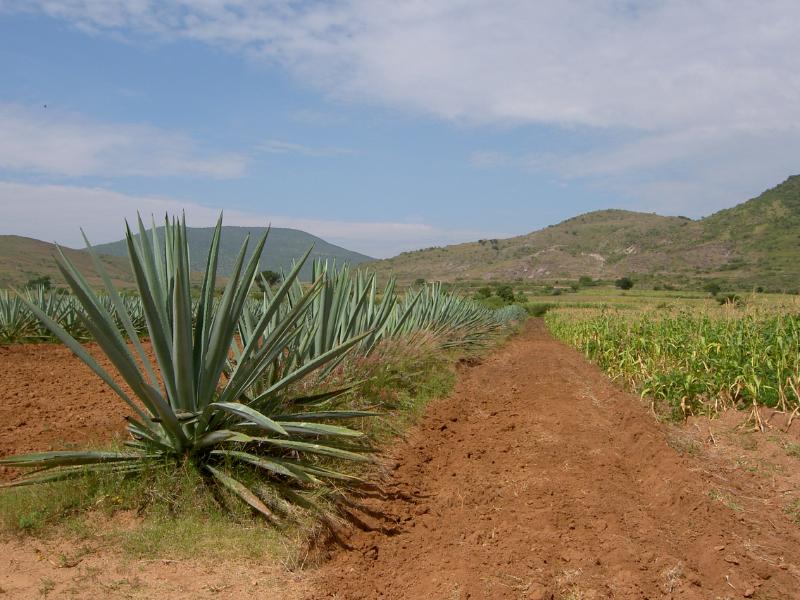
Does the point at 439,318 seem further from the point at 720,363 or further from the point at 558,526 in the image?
the point at 558,526

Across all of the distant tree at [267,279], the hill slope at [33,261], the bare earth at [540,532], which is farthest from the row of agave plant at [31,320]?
the hill slope at [33,261]

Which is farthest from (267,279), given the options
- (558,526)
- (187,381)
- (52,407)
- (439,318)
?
(558,526)

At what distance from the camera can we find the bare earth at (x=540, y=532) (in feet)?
10.7

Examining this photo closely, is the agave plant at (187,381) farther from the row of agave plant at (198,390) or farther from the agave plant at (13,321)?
the agave plant at (13,321)

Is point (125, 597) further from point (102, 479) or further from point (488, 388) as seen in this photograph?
point (488, 388)

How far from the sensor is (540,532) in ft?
13.2

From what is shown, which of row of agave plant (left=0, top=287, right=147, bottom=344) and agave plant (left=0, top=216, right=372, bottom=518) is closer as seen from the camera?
agave plant (left=0, top=216, right=372, bottom=518)

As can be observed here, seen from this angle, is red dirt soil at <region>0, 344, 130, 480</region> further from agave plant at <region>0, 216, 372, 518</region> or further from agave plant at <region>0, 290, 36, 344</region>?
agave plant at <region>0, 290, 36, 344</region>

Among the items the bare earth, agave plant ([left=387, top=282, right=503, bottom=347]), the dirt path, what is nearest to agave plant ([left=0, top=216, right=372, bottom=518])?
the bare earth

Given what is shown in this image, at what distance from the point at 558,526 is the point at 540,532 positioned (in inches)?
7.7

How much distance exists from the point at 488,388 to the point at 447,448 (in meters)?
4.68

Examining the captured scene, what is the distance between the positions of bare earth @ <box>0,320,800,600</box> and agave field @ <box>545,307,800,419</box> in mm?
774

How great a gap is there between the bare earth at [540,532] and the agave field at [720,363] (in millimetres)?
774

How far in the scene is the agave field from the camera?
303 inches
